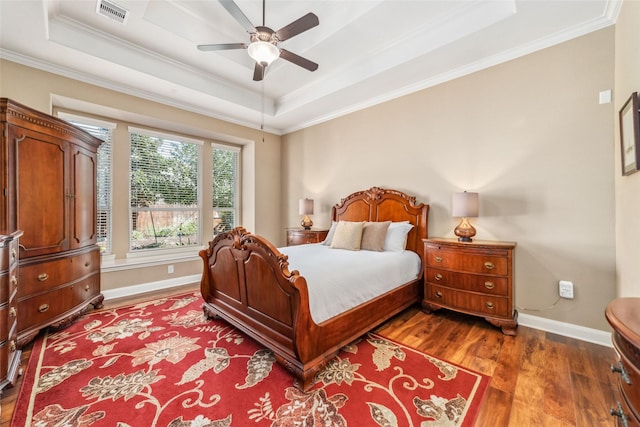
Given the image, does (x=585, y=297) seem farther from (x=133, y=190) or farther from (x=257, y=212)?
(x=133, y=190)

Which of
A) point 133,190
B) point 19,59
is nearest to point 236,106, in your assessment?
point 133,190

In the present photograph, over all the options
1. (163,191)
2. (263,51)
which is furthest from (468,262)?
(163,191)

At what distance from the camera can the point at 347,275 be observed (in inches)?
89.3

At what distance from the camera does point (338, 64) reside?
142 inches

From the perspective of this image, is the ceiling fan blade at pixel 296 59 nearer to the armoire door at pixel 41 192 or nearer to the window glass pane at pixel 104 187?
the armoire door at pixel 41 192

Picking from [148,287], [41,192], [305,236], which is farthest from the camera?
[305,236]

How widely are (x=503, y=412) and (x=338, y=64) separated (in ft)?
12.9

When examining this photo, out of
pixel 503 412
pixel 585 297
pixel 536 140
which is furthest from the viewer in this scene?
pixel 536 140

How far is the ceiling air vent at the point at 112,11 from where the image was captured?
250 centimetres

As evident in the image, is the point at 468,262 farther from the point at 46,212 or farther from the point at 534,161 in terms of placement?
the point at 46,212

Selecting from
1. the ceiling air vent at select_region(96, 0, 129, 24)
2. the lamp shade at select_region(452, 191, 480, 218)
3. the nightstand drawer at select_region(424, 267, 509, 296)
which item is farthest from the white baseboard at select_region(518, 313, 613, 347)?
the ceiling air vent at select_region(96, 0, 129, 24)

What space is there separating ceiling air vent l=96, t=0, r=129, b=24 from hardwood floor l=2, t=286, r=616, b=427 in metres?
3.23

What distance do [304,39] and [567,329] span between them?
4.16m

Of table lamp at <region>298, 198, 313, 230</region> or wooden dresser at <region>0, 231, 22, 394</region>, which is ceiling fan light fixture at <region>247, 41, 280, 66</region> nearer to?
wooden dresser at <region>0, 231, 22, 394</region>
